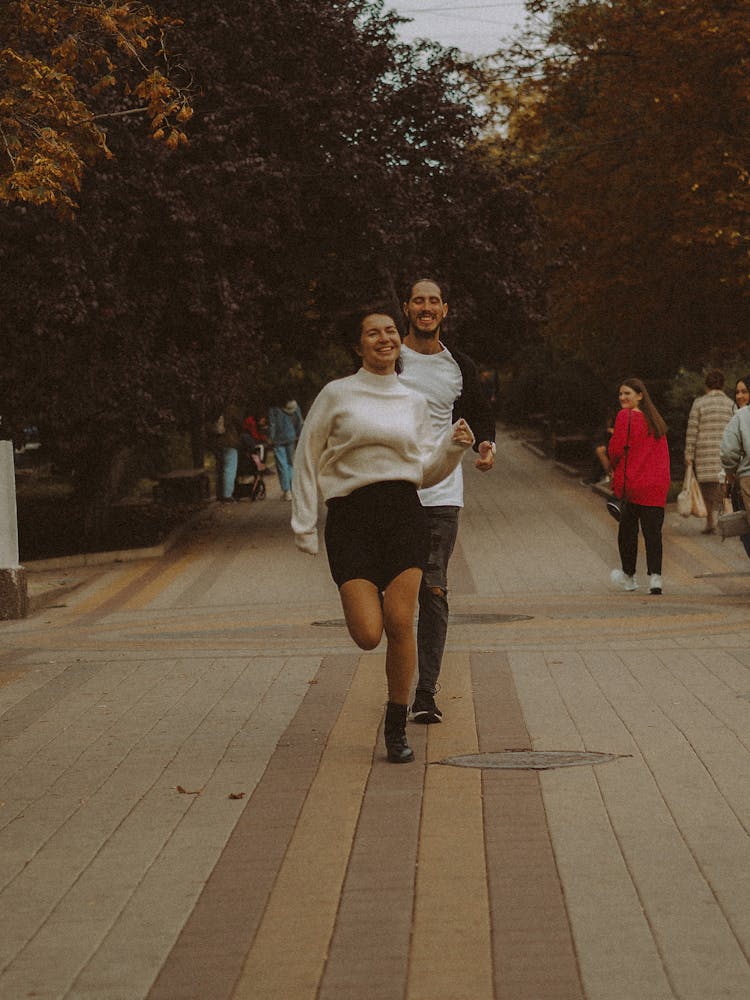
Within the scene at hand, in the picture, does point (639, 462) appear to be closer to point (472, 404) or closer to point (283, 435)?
point (472, 404)

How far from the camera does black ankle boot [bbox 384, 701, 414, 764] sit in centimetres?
714

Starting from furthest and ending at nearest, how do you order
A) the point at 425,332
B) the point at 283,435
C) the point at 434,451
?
the point at 283,435 < the point at 425,332 < the point at 434,451

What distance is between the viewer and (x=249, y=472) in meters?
31.2

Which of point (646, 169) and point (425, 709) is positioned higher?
point (646, 169)

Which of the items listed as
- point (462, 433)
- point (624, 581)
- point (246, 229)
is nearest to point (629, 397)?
point (624, 581)

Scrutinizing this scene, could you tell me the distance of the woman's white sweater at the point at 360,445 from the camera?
7180 mm

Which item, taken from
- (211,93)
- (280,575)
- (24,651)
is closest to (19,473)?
(211,93)

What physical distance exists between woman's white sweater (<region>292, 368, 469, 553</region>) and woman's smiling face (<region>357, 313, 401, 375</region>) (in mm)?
45

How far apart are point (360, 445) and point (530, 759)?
1.46 meters

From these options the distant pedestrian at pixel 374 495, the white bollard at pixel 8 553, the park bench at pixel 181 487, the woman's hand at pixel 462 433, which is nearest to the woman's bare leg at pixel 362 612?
the distant pedestrian at pixel 374 495

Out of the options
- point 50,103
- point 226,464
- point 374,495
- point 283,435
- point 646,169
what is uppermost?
point 646,169

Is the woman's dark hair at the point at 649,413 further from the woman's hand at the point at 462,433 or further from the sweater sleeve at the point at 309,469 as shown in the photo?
the sweater sleeve at the point at 309,469

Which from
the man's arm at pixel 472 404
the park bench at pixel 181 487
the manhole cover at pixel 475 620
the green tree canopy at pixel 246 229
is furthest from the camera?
the park bench at pixel 181 487

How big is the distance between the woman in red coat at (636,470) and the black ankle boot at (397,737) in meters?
7.90
